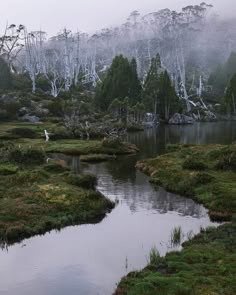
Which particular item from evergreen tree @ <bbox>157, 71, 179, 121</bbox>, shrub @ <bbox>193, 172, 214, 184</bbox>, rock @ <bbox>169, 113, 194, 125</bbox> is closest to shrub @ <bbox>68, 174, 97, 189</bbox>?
shrub @ <bbox>193, 172, 214, 184</bbox>

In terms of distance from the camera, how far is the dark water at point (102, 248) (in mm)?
23344

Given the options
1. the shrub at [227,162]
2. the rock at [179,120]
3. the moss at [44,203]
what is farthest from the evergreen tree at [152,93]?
the moss at [44,203]

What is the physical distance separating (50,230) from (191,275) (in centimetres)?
1308

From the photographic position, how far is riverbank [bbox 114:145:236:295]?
2095cm

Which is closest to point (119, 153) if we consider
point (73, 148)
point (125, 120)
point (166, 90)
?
point (73, 148)

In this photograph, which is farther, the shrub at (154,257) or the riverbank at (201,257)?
the shrub at (154,257)

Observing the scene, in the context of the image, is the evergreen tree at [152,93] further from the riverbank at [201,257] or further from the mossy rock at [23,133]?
the riverbank at [201,257]

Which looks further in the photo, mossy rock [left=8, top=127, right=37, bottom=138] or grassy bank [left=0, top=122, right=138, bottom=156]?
mossy rock [left=8, top=127, right=37, bottom=138]

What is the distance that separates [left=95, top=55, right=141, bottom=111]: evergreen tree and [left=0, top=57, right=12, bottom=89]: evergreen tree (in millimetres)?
29981

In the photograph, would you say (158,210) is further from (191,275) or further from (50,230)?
(191,275)

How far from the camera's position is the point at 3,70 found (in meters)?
145

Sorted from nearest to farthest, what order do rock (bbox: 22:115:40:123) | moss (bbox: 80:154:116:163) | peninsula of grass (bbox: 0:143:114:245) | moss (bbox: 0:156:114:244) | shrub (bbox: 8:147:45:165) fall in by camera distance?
moss (bbox: 0:156:114:244)
peninsula of grass (bbox: 0:143:114:245)
shrub (bbox: 8:147:45:165)
moss (bbox: 80:154:116:163)
rock (bbox: 22:115:40:123)

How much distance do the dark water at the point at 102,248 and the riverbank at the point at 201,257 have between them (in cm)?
129

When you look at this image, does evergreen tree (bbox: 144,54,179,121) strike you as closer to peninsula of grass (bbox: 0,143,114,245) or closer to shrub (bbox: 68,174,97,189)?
peninsula of grass (bbox: 0,143,114,245)
